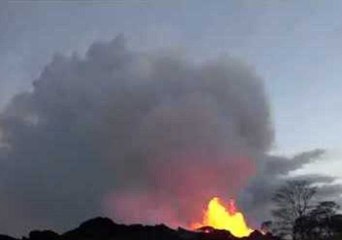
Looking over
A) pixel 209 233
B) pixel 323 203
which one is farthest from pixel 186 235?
pixel 323 203

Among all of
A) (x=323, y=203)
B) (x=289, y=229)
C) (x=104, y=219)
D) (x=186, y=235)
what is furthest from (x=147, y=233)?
(x=323, y=203)

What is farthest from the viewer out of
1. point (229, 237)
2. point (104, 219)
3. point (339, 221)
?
point (104, 219)

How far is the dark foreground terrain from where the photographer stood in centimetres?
10800

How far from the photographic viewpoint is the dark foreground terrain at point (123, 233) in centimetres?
10800

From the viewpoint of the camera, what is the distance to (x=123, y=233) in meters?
119

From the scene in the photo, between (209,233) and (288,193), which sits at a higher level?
(288,193)

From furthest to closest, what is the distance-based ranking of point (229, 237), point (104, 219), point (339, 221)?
1. point (104, 219)
2. point (339, 221)
3. point (229, 237)

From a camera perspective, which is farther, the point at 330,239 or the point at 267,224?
the point at 267,224

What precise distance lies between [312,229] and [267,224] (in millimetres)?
8813

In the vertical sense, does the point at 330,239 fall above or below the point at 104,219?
below

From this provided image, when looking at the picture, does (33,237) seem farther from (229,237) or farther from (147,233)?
(229,237)

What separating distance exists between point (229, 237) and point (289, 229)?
12.8 meters

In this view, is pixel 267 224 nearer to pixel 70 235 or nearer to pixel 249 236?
pixel 249 236

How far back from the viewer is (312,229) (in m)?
113
